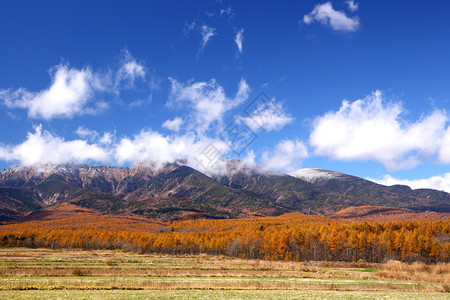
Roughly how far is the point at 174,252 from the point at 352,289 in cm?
13212

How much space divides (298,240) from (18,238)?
167 m

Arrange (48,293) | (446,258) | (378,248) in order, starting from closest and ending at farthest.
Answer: (48,293) < (446,258) < (378,248)

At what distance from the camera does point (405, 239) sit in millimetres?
134625

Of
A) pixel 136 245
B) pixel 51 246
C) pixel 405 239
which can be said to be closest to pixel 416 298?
pixel 405 239

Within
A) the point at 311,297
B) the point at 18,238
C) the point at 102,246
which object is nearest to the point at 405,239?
the point at 311,297

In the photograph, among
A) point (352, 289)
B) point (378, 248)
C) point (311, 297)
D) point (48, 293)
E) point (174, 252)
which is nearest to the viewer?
point (48, 293)

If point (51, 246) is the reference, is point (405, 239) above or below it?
above

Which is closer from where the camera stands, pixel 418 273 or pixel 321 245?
pixel 418 273

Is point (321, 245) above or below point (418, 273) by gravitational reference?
below

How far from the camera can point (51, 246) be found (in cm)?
18762

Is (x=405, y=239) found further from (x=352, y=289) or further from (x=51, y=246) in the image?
(x=51, y=246)

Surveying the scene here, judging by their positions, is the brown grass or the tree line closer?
the brown grass

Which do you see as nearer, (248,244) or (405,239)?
(405,239)

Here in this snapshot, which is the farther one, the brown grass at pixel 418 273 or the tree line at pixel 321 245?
the tree line at pixel 321 245
